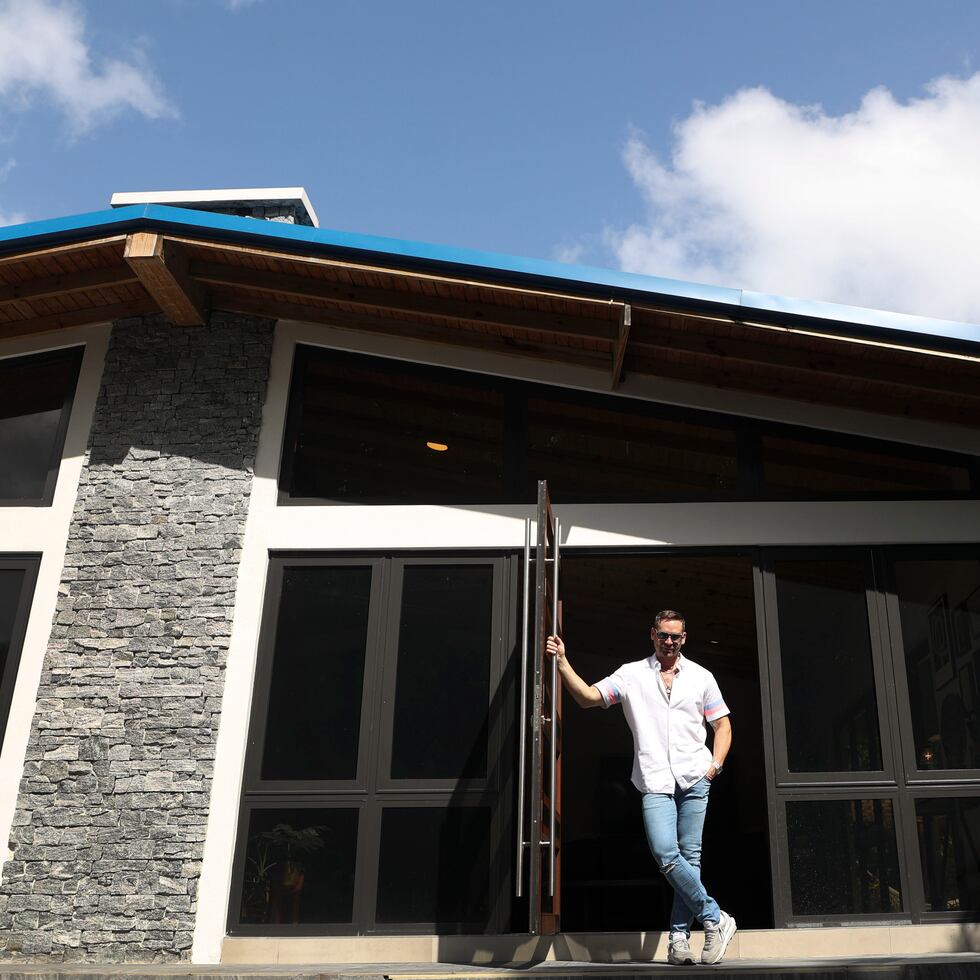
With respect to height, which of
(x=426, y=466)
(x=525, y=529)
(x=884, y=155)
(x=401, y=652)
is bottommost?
(x=401, y=652)

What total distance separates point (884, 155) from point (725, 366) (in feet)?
16.6

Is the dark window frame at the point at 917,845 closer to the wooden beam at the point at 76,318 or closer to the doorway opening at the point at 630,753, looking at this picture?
the doorway opening at the point at 630,753

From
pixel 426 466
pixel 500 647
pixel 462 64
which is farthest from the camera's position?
pixel 462 64

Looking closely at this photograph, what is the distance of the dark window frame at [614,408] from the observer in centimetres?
616

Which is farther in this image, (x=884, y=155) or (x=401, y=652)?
(x=884, y=155)

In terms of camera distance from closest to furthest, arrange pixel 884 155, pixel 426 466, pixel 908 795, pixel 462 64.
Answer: pixel 908 795, pixel 426 466, pixel 462 64, pixel 884 155

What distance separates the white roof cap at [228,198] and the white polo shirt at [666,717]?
19.3ft

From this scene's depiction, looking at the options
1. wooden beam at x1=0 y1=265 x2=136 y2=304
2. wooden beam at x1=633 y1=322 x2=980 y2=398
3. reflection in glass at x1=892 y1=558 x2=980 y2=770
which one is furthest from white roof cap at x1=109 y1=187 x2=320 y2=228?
reflection in glass at x1=892 y1=558 x2=980 y2=770

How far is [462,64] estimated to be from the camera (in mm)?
7891

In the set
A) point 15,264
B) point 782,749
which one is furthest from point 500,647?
point 15,264

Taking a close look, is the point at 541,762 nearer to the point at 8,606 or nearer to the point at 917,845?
the point at 917,845

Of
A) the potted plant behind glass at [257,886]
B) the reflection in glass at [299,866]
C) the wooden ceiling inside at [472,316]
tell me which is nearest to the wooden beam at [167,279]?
the wooden ceiling inside at [472,316]

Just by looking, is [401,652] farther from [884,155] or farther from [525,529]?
[884,155]

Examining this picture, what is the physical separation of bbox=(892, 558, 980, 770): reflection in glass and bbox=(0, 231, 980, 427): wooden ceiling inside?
958mm
